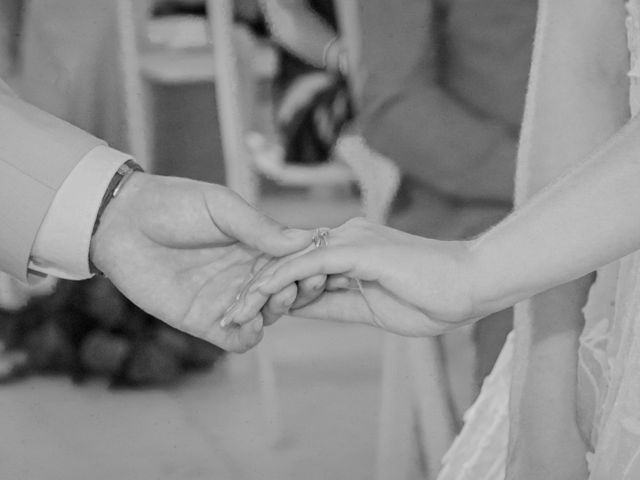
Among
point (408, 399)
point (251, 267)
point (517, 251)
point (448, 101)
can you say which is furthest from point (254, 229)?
point (408, 399)

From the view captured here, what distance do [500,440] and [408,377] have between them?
28.8 inches

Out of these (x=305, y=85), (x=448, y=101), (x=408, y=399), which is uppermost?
(x=448, y=101)

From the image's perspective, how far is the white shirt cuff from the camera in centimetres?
79

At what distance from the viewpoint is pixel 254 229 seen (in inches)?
29.0

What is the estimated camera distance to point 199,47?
2045mm

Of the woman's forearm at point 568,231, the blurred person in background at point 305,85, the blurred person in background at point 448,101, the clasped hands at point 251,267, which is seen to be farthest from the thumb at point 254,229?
the blurred person in background at point 305,85

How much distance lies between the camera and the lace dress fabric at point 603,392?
25.2 inches

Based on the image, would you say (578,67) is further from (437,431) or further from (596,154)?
(437,431)

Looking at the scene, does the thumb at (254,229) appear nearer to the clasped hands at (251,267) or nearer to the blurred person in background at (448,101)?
the clasped hands at (251,267)

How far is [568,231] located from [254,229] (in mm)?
251

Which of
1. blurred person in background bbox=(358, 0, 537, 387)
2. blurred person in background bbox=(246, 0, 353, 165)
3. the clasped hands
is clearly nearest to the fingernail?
the clasped hands

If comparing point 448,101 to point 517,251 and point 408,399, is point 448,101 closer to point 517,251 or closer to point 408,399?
point 408,399

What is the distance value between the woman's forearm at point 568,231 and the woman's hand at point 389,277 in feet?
0.05

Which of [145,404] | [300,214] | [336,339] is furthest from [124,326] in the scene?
[300,214]
